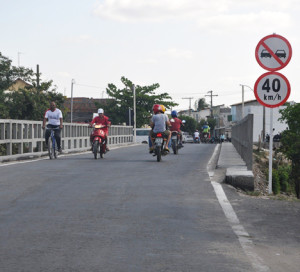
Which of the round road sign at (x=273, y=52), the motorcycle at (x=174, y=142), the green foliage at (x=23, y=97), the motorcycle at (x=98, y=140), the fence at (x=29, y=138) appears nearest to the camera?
the round road sign at (x=273, y=52)

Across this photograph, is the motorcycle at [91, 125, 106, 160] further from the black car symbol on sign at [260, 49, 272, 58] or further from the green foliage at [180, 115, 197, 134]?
the green foliage at [180, 115, 197, 134]

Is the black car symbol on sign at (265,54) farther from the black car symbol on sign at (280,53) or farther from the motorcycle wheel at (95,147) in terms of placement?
the motorcycle wheel at (95,147)

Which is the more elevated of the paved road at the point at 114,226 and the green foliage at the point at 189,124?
the green foliage at the point at 189,124

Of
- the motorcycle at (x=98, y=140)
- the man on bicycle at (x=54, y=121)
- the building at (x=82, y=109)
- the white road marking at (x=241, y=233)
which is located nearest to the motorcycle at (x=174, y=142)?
the motorcycle at (x=98, y=140)

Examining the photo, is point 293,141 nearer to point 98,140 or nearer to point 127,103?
point 98,140

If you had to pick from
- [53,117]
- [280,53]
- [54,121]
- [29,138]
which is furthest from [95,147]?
[280,53]

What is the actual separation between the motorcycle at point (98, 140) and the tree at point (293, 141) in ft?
54.1

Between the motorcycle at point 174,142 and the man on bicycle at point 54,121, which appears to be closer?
the man on bicycle at point 54,121

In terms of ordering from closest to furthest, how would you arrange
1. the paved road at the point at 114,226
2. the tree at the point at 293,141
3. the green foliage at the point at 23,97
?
the paved road at the point at 114,226 < the tree at the point at 293,141 < the green foliage at the point at 23,97

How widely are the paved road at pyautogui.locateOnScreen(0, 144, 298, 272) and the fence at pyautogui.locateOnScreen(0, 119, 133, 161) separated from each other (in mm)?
6386

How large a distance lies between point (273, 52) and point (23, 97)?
157 ft

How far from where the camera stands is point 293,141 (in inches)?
1431

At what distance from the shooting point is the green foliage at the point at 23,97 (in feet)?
184

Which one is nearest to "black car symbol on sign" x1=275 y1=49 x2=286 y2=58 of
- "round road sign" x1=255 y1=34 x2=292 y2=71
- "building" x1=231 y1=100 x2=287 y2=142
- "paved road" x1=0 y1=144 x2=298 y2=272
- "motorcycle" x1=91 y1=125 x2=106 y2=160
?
"round road sign" x1=255 y1=34 x2=292 y2=71
